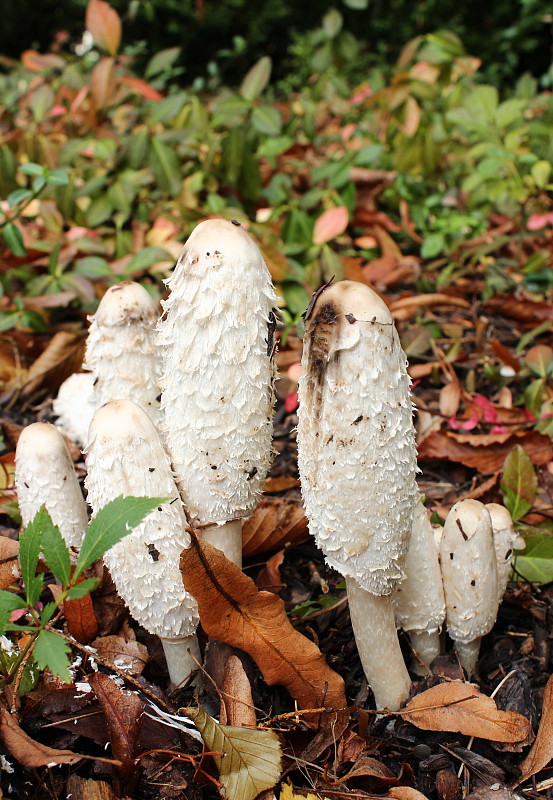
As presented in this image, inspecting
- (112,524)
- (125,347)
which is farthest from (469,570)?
(125,347)

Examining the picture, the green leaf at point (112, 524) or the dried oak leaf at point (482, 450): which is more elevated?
the green leaf at point (112, 524)

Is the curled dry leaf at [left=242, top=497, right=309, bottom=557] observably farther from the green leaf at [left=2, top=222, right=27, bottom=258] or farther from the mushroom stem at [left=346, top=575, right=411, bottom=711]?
the green leaf at [left=2, top=222, right=27, bottom=258]

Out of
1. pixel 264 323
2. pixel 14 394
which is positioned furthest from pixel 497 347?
pixel 14 394

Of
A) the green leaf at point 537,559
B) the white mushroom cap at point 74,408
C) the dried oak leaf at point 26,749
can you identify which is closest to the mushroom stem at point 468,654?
the green leaf at point 537,559

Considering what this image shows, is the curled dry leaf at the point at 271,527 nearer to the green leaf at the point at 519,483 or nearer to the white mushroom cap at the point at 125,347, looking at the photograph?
the white mushroom cap at the point at 125,347

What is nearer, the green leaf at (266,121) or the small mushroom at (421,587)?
the small mushroom at (421,587)
